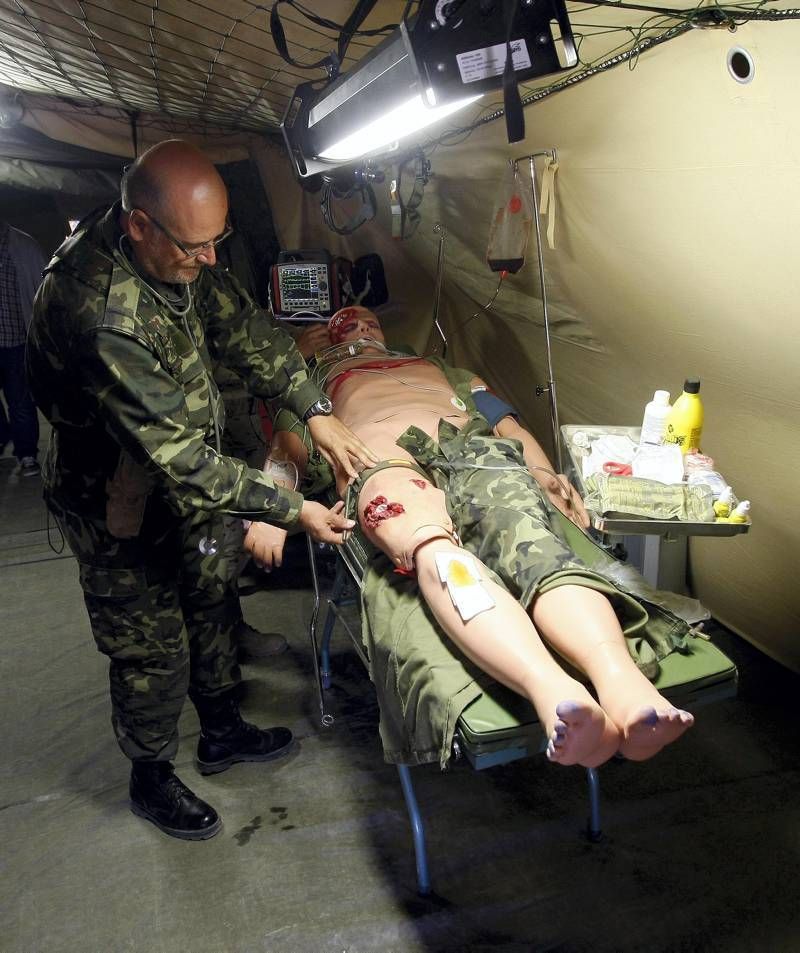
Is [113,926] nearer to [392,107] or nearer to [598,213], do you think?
[392,107]

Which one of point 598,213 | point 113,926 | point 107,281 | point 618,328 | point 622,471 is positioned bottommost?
point 113,926

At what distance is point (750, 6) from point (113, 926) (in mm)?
2194

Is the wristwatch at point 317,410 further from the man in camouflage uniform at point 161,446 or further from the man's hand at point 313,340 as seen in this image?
the man's hand at point 313,340

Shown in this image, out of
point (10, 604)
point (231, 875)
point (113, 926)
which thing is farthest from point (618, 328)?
point (10, 604)

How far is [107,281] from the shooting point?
4.97 ft

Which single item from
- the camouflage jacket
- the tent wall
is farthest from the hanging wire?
the camouflage jacket

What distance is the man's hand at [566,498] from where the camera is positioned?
1.95m

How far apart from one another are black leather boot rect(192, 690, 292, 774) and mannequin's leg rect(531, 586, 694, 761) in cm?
105

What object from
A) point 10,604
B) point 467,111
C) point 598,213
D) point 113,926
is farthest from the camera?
point 10,604

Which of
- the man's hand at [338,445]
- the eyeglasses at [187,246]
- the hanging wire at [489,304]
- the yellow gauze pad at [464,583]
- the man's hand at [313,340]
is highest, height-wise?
the eyeglasses at [187,246]

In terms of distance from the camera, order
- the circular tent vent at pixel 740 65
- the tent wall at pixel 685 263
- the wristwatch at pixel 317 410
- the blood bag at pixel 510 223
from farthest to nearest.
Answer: the blood bag at pixel 510 223 < the wristwatch at pixel 317 410 < the tent wall at pixel 685 263 < the circular tent vent at pixel 740 65

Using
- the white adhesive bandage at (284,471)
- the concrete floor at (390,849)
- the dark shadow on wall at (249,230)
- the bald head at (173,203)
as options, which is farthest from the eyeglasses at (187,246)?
the dark shadow on wall at (249,230)

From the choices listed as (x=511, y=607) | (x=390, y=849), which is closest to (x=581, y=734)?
(x=511, y=607)

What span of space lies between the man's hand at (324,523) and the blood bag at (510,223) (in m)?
1.16
